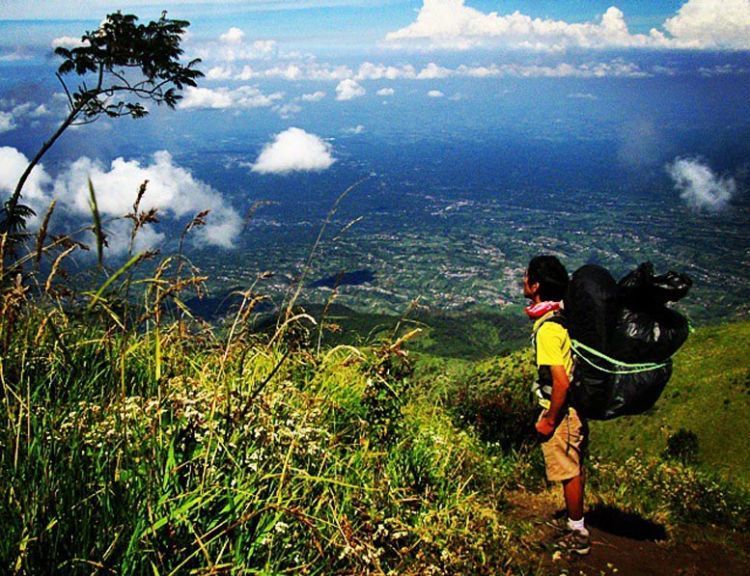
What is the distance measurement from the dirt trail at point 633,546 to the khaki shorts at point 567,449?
1.56 feet

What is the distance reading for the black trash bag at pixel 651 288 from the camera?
4242 millimetres

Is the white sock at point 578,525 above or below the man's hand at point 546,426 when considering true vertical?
below

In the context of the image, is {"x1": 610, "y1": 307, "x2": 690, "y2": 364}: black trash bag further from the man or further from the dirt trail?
the dirt trail

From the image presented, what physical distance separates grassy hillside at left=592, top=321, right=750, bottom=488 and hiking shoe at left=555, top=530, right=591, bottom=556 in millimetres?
26664

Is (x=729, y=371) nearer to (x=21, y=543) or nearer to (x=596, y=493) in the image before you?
(x=596, y=493)

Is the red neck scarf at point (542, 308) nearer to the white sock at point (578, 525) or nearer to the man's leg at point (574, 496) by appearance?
the man's leg at point (574, 496)

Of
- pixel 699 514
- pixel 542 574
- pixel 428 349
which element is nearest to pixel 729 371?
pixel 699 514

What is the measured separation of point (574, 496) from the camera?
15.0 ft

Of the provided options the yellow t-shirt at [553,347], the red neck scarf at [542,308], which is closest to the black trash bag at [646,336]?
the yellow t-shirt at [553,347]

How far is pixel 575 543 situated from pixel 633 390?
128cm

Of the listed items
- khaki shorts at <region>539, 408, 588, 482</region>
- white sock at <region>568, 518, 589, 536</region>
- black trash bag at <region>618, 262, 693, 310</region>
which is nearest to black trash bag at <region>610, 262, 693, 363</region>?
black trash bag at <region>618, 262, 693, 310</region>

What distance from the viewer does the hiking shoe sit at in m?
4.24

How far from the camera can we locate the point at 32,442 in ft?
7.16

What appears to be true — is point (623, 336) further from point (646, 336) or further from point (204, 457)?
point (204, 457)
